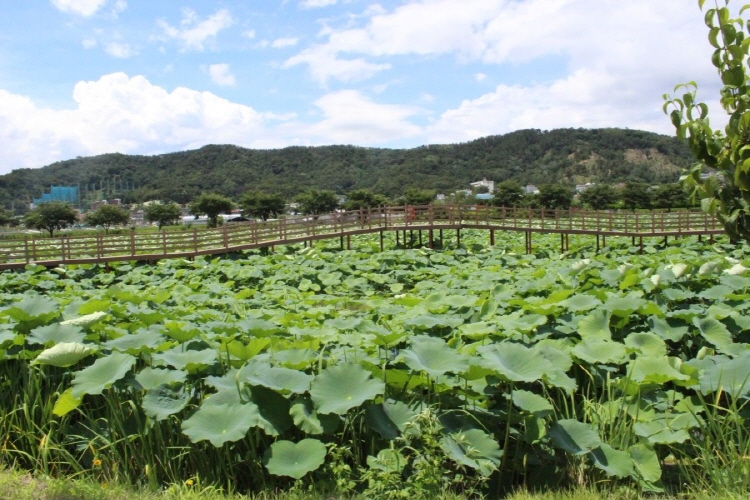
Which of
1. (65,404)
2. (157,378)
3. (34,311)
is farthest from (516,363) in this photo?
(34,311)

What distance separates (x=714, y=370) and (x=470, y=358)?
140cm

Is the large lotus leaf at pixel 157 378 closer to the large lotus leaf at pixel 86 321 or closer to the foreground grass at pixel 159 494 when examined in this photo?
the foreground grass at pixel 159 494

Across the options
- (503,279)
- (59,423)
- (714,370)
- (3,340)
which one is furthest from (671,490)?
(503,279)

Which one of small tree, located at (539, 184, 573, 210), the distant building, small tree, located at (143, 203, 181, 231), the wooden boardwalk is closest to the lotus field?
the wooden boardwalk

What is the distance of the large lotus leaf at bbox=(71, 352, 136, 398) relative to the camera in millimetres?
3266

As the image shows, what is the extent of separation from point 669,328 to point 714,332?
12.6 inches

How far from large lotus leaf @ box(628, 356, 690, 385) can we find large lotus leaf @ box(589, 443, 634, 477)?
56cm

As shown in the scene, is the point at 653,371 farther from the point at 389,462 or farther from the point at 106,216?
the point at 106,216

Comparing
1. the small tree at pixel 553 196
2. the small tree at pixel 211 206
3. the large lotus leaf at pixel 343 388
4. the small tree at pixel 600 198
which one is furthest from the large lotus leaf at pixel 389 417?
the small tree at pixel 211 206

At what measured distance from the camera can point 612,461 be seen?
304 centimetres

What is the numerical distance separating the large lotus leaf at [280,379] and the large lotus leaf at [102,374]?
2.15 ft

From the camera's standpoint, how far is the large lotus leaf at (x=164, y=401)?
10.4 feet

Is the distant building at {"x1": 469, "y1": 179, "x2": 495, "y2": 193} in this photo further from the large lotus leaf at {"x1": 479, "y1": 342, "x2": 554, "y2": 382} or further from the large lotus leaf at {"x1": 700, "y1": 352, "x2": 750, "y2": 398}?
the large lotus leaf at {"x1": 479, "y1": 342, "x2": 554, "y2": 382}

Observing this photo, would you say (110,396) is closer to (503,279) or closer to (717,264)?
(717,264)
